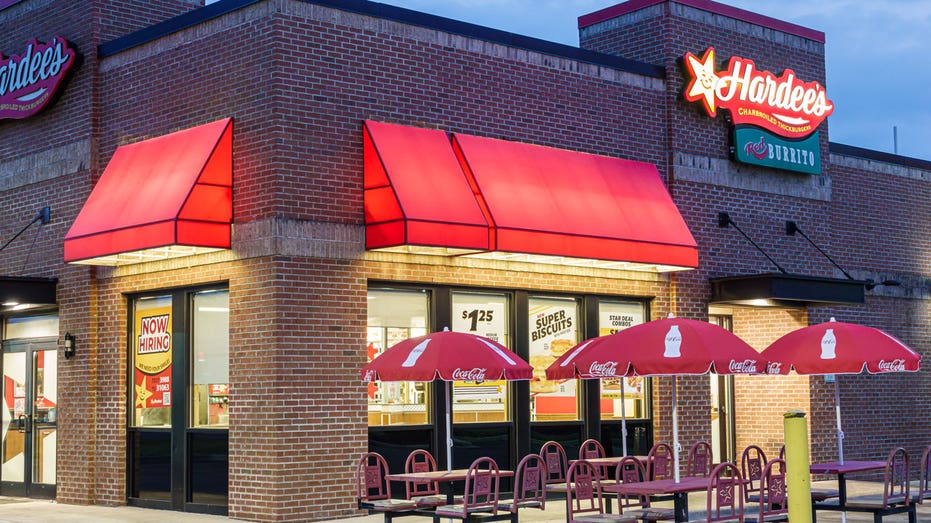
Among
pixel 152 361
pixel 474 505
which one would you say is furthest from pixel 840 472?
pixel 152 361

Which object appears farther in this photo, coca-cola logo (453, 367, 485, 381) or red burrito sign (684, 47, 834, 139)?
red burrito sign (684, 47, 834, 139)

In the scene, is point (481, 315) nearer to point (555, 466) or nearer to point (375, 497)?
point (555, 466)

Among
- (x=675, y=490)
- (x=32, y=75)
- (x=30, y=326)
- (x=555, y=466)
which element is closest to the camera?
(x=675, y=490)

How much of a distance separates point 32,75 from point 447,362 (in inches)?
444

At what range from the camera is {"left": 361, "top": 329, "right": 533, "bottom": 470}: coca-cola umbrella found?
14000mm

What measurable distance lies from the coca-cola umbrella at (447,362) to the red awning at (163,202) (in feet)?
12.1

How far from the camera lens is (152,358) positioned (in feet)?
62.4

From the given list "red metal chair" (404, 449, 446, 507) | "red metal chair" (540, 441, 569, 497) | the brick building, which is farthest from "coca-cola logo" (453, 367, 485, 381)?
"red metal chair" (540, 441, 569, 497)

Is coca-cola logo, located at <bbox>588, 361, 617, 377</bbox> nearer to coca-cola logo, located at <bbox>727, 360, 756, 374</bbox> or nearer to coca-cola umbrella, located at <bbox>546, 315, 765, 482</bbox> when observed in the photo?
coca-cola umbrella, located at <bbox>546, 315, 765, 482</bbox>

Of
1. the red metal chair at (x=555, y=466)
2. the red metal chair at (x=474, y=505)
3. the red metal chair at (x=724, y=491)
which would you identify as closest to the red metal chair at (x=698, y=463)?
the red metal chair at (x=555, y=466)

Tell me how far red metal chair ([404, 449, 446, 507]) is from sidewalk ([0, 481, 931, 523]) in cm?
60

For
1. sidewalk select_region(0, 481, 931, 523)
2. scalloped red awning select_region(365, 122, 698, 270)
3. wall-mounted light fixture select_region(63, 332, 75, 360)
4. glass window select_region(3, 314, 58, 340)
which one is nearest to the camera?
sidewalk select_region(0, 481, 931, 523)

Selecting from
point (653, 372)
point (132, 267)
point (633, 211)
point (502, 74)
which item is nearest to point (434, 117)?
point (502, 74)

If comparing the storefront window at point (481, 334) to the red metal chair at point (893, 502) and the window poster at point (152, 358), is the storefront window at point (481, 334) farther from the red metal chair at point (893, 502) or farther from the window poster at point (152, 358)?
the red metal chair at point (893, 502)
